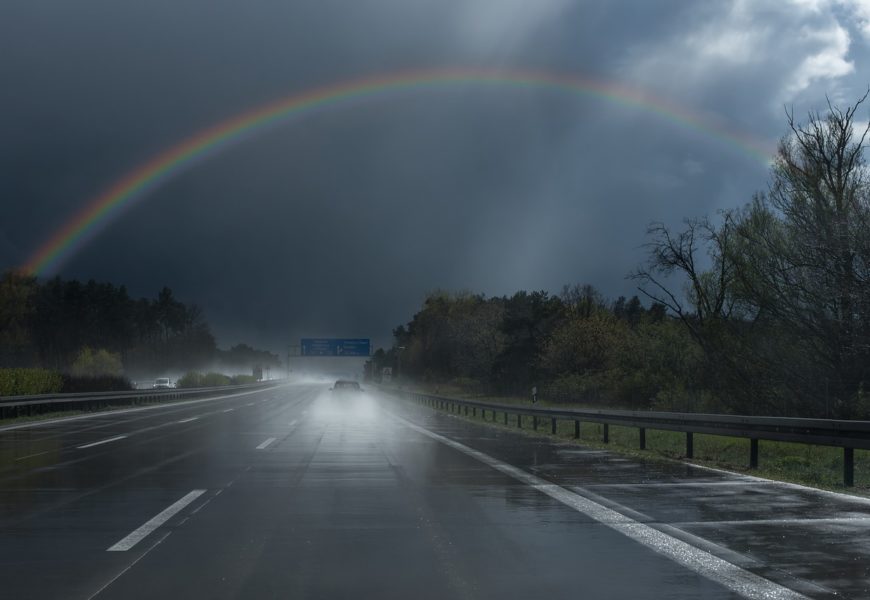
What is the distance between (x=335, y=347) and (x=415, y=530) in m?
100

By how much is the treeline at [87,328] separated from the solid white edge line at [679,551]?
105 m

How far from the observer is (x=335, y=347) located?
108625 millimetres

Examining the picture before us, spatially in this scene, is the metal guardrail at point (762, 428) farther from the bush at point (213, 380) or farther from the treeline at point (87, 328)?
the treeline at point (87, 328)

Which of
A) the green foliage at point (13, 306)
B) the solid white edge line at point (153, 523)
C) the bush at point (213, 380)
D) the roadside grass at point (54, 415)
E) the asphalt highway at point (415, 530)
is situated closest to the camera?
the asphalt highway at point (415, 530)

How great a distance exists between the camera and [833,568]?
281 inches

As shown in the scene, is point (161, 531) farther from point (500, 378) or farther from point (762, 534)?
point (500, 378)

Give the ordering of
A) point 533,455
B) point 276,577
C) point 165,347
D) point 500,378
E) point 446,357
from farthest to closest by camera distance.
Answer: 1. point 165,347
2. point 446,357
3. point 500,378
4. point 533,455
5. point 276,577

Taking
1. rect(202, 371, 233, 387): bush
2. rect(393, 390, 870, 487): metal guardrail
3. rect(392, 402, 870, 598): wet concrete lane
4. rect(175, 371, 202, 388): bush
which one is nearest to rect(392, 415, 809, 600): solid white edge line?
rect(392, 402, 870, 598): wet concrete lane

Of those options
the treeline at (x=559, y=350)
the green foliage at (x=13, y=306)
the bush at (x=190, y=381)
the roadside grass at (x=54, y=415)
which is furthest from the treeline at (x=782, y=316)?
the green foliage at (x=13, y=306)

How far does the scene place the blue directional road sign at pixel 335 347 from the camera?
4198 inches

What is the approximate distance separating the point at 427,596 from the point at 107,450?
14.9m

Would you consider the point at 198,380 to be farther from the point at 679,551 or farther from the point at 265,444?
the point at 679,551

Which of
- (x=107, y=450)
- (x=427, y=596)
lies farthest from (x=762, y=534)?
(x=107, y=450)

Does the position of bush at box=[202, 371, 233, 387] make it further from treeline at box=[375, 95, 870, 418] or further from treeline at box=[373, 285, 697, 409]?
treeline at box=[375, 95, 870, 418]
